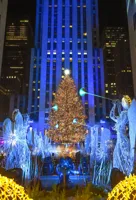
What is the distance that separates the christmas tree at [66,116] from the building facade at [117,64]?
52442 mm

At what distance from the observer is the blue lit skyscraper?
71.2 m

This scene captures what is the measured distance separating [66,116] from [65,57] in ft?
127

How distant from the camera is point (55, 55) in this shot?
74.4 metres

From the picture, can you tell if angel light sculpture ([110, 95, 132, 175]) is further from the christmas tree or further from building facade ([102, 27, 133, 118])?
building facade ([102, 27, 133, 118])

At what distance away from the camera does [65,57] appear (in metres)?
74.3

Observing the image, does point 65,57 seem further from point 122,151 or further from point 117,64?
point 122,151

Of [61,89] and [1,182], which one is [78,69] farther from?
[1,182]

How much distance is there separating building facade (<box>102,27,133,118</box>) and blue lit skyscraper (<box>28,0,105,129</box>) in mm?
22872

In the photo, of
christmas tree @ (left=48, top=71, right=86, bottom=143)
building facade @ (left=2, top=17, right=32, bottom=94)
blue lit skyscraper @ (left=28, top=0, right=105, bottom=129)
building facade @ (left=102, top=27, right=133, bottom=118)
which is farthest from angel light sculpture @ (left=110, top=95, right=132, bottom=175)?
building facade @ (left=2, top=17, right=32, bottom=94)

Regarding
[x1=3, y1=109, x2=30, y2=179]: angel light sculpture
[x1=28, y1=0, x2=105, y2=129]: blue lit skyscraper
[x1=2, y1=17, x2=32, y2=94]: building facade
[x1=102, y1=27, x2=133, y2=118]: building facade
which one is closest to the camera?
[x1=3, y1=109, x2=30, y2=179]: angel light sculpture

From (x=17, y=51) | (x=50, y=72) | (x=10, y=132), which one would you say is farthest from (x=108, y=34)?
(x=10, y=132)

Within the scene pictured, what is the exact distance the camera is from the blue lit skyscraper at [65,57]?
71250mm

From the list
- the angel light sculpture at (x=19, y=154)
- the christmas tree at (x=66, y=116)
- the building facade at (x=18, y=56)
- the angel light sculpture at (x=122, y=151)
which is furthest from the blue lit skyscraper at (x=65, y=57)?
the angel light sculpture at (x=122, y=151)

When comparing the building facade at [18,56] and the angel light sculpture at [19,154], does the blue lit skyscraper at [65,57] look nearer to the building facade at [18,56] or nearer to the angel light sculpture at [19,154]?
the building facade at [18,56]
